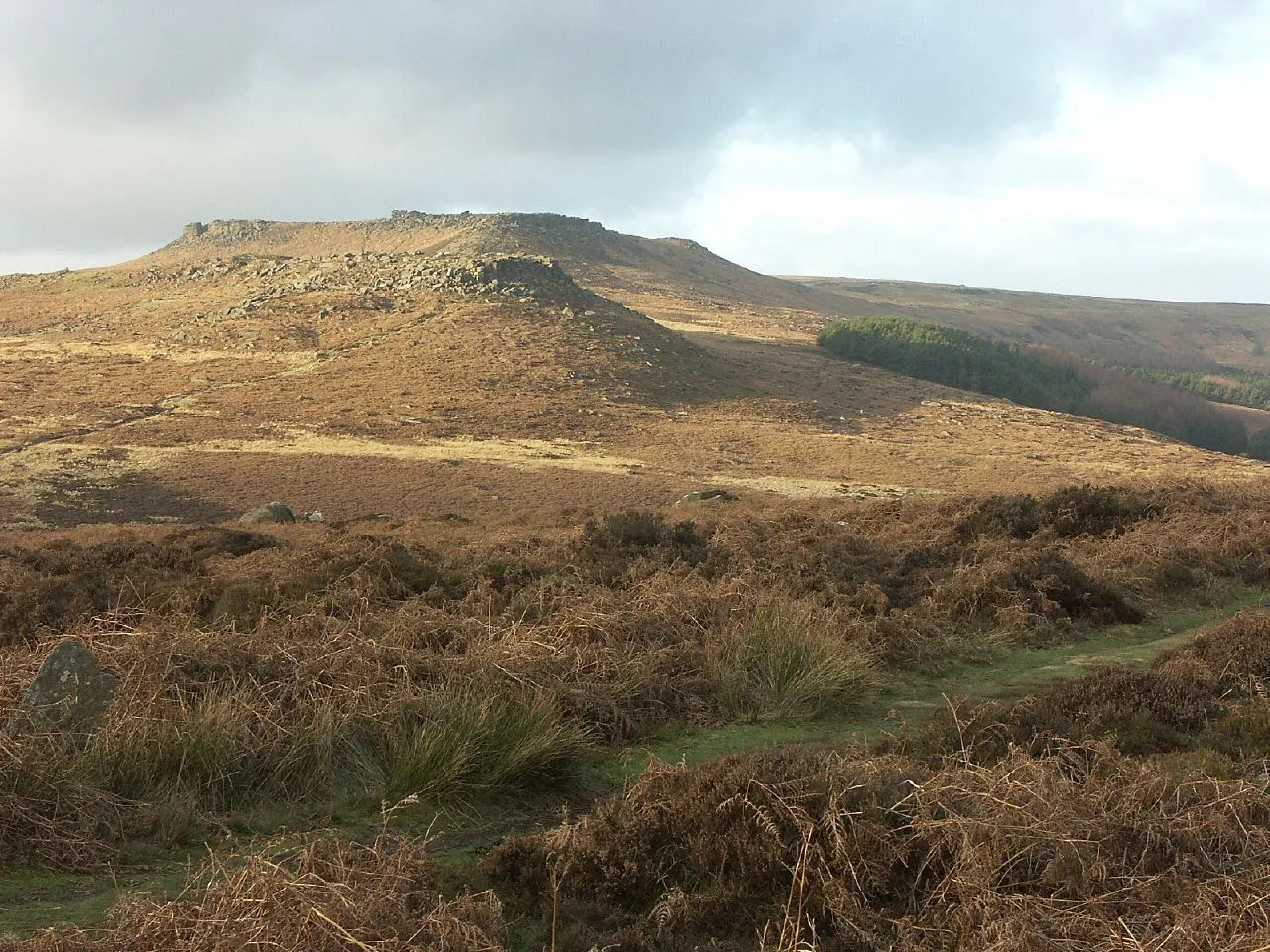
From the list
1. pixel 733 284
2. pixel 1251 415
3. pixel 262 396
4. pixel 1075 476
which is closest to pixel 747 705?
pixel 1075 476

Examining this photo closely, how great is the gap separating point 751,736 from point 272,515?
18569 mm

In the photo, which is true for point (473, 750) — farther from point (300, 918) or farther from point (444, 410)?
point (444, 410)

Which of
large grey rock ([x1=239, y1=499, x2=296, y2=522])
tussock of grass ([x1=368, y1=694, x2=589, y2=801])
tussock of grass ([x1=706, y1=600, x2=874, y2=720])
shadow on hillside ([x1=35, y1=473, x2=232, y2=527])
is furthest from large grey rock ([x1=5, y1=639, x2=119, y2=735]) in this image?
shadow on hillside ([x1=35, y1=473, x2=232, y2=527])

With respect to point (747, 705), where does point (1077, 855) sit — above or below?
above

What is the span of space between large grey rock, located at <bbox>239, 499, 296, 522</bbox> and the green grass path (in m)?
17.8

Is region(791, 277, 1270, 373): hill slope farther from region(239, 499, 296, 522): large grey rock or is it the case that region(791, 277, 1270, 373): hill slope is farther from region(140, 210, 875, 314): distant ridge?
region(239, 499, 296, 522): large grey rock

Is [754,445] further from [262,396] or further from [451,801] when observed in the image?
[451,801]

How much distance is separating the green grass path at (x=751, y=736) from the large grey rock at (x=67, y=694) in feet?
4.82

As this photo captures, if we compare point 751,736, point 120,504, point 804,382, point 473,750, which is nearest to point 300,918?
point 473,750

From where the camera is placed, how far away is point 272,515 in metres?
23.3

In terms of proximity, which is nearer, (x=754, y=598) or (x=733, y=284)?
(x=754, y=598)

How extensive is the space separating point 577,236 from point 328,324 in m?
62.6

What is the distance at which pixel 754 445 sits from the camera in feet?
128

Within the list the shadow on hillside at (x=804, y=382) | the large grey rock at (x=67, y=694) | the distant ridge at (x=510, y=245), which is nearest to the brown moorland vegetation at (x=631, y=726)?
the large grey rock at (x=67, y=694)
